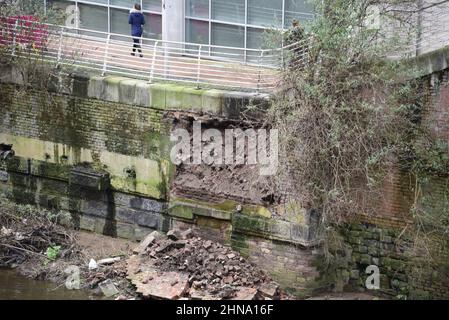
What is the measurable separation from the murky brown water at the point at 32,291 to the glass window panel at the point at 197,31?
24.3 ft

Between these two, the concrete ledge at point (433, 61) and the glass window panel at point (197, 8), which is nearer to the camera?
the concrete ledge at point (433, 61)

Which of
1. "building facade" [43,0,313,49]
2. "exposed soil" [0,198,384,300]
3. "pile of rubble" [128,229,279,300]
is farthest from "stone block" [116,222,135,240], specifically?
"building facade" [43,0,313,49]

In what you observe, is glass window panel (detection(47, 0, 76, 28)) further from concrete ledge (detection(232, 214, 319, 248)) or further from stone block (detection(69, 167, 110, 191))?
concrete ledge (detection(232, 214, 319, 248))

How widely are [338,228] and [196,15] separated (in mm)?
7245

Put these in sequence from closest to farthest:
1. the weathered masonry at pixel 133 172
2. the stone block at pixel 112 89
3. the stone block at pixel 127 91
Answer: the weathered masonry at pixel 133 172 < the stone block at pixel 127 91 < the stone block at pixel 112 89

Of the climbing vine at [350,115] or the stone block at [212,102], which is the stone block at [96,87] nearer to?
the stone block at [212,102]

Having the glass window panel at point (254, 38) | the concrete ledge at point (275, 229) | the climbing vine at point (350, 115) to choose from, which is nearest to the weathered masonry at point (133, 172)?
the concrete ledge at point (275, 229)

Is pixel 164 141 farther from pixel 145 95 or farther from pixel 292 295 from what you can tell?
pixel 292 295

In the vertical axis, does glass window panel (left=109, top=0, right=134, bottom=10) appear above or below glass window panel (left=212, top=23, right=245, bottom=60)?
above

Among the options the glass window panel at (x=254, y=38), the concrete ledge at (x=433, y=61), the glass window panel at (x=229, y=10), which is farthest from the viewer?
the glass window panel at (x=229, y=10)

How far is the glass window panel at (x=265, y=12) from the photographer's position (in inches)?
771

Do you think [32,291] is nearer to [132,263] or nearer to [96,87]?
[132,263]

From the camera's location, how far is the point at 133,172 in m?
18.3

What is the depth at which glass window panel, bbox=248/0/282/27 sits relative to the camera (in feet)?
64.3
